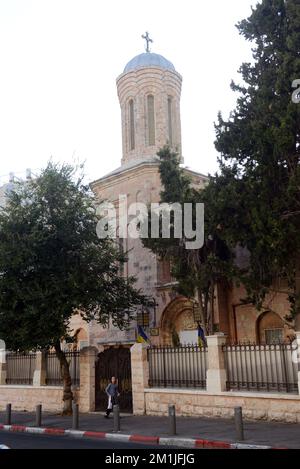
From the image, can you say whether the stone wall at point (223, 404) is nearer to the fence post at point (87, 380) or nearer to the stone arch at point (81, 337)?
the fence post at point (87, 380)

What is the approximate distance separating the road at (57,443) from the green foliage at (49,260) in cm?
409

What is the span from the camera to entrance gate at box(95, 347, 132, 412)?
16609mm

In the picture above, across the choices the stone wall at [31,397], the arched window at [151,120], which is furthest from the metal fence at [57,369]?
the arched window at [151,120]

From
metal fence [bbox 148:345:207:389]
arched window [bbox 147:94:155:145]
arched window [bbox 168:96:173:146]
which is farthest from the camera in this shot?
arched window [bbox 168:96:173:146]

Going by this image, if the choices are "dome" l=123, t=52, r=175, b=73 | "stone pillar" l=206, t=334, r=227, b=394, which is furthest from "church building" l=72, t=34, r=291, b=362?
"stone pillar" l=206, t=334, r=227, b=394

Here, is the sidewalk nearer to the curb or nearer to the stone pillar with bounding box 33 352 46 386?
the curb

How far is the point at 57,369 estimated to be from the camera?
62.7 ft

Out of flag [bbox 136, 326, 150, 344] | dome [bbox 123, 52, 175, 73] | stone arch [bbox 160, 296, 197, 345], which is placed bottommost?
flag [bbox 136, 326, 150, 344]

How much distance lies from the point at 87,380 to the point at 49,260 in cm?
433

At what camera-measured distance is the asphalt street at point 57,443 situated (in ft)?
34.0

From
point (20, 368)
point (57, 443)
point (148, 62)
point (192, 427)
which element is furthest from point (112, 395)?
point (148, 62)

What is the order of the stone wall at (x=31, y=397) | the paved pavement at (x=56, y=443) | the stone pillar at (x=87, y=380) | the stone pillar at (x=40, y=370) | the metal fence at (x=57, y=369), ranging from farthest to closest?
the stone pillar at (x=40, y=370)
the metal fence at (x=57, y=369)
the stone wall at (x=31, y=397)
the stone pillar at (x=87, y=380)
the paved pavement at (x=56, y=443)

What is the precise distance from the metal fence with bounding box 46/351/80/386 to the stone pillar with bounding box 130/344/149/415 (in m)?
2.81
